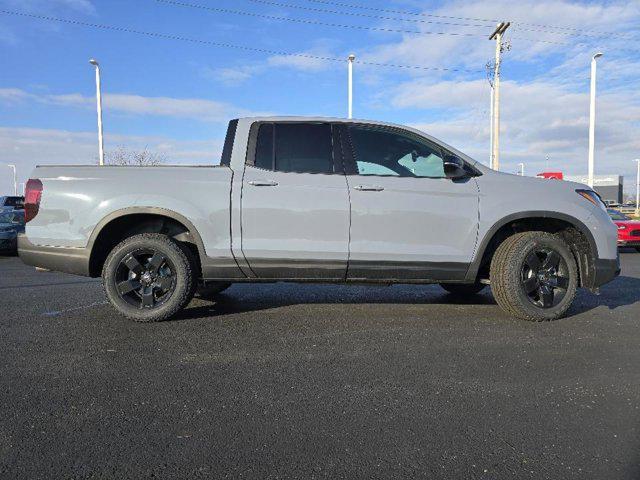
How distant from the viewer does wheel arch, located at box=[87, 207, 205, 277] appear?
14.3 feet

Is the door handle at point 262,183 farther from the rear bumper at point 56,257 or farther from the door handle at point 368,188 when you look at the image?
the rear bumper at point 56,257

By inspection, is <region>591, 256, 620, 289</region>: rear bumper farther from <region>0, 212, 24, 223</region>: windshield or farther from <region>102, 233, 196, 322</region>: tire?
<region>0, 212, 24, 223</region>: windshield

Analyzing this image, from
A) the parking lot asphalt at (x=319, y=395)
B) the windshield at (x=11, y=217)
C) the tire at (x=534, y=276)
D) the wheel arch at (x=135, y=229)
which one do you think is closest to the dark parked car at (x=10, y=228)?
the windshield at (x=11, y=217)

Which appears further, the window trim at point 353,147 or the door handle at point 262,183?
the window trim at point 353,147

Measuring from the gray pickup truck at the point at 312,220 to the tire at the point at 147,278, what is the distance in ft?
0.04

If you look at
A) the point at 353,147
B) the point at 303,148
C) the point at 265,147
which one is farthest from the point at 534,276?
the point at 265,147

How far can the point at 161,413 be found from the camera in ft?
8.42

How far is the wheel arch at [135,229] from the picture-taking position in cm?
435

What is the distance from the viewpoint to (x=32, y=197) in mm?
Result: 4363

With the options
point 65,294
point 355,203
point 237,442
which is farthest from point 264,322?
point 65,294

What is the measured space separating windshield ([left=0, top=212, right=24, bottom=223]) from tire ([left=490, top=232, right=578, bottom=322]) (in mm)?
11944

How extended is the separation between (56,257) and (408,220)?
3.33 m

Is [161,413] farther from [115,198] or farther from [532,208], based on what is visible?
[532,208]

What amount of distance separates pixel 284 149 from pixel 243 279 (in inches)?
52.3
